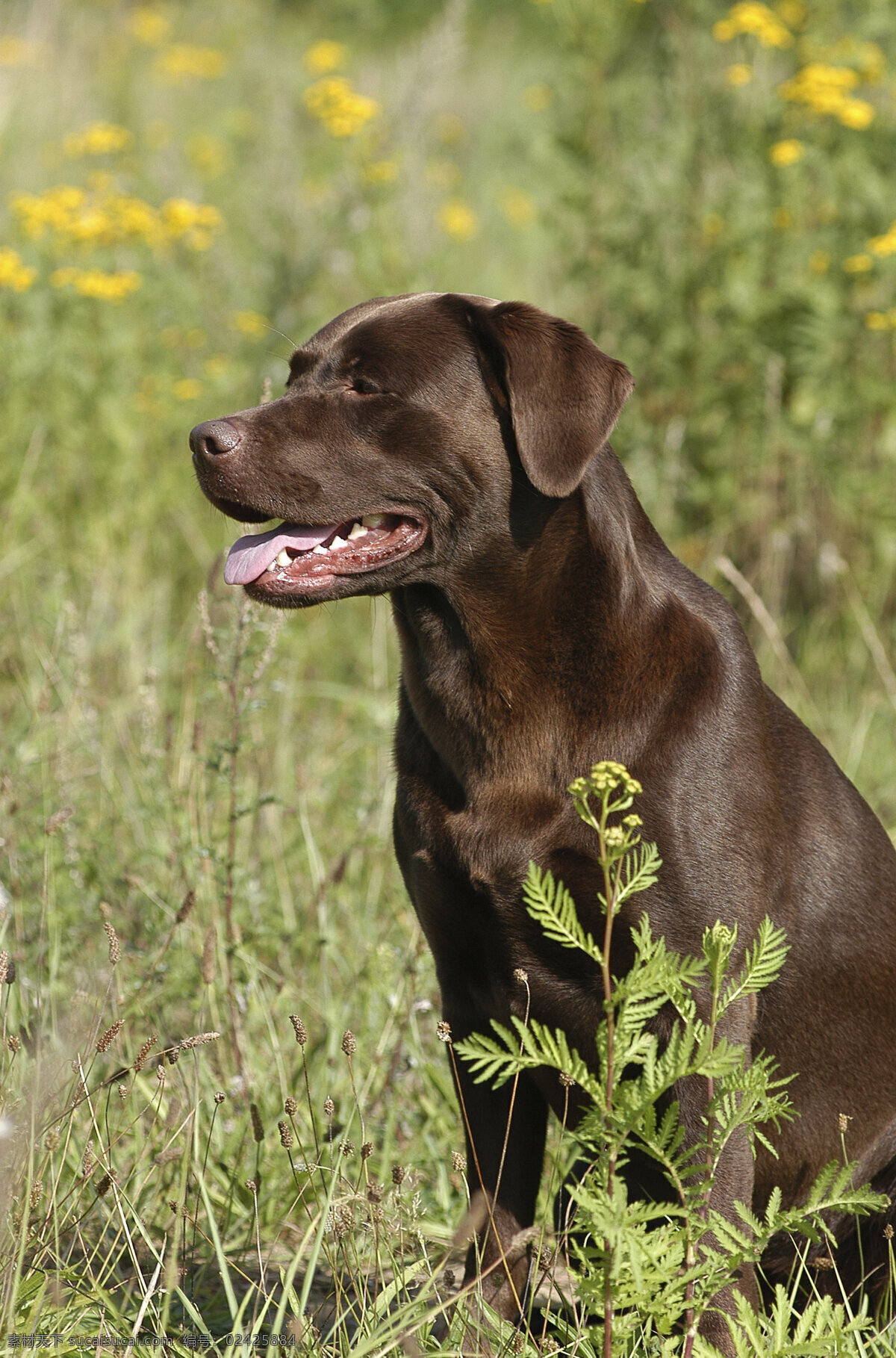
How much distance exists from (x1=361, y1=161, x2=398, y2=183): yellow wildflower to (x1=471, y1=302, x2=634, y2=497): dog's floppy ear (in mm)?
2939

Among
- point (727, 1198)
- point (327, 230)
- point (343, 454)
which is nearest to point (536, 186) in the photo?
point (327, 230)

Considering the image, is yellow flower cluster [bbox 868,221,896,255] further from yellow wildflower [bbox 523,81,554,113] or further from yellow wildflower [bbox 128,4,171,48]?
yellow wildflower [bbox 128,4,171,48]

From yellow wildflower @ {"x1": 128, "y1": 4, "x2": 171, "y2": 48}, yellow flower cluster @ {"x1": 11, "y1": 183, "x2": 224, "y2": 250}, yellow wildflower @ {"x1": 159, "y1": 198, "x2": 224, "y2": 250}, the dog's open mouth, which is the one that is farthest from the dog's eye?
yellow wildflower @ {"x1": 128, "y1": 4, "x2": 171, "y2": 48}

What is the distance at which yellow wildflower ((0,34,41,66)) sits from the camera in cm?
820

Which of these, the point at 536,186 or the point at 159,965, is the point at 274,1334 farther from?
the point at 536,186

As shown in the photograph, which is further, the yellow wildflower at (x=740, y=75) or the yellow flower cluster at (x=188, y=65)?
the yellow flower cluster at (x=188, y=65)

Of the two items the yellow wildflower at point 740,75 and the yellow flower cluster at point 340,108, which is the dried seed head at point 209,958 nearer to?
the yellow flower cluster at point 340,108

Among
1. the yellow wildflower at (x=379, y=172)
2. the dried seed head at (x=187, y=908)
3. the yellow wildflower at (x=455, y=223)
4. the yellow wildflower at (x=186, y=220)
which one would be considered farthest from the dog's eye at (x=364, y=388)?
the yellow wildflower at (x=455, y=223)

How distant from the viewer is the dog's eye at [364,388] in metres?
2.35

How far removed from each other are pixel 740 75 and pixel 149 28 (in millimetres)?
6266

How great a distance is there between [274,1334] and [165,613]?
303cm

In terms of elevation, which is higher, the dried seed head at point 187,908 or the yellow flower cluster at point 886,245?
the yellow flower cluster at point 886,245

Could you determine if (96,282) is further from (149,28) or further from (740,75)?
(149,28)

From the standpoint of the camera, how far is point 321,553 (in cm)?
233
